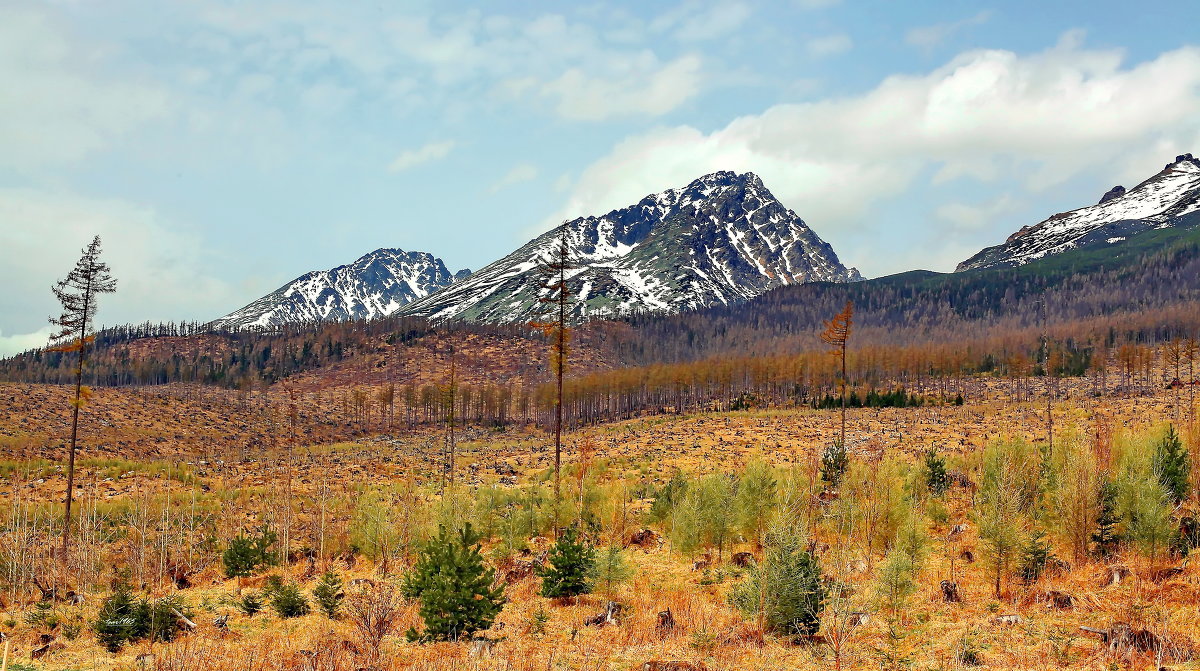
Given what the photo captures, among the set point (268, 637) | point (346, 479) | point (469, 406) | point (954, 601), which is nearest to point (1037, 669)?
point (954, 601)

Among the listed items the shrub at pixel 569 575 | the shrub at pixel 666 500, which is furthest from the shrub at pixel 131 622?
the shrub at pixel 666 500

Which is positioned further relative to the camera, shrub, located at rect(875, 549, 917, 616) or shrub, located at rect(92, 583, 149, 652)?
shrub, located at rect(92, 583, 149, 652)

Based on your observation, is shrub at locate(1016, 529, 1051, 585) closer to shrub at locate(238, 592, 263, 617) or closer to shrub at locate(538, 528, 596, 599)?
shrub at locate(538, 528, 596, 599)

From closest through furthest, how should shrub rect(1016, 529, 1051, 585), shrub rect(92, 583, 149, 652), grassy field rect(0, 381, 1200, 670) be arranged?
grassy field rect(0, 381, 1200, 670) → shrub rect(92, 583, 149, 652) → shrub rect(1016, 529, 1051, 585)

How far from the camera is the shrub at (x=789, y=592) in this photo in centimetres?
1527

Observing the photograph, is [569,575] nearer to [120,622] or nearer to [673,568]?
[673,568]

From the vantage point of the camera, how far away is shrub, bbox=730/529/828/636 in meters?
15.3

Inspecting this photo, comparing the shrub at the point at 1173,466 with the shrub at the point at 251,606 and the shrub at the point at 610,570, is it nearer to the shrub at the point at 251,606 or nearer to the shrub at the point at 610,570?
the shrub at the point at 610,570

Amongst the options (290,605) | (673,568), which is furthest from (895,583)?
(290,605)

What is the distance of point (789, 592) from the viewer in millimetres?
15297

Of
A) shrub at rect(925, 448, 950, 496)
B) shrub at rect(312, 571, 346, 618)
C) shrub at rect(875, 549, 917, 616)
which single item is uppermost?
shrub at rect(925, 448, 950, 496)

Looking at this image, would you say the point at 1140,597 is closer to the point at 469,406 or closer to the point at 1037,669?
the point at 1037,669

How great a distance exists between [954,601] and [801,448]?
4108 cm

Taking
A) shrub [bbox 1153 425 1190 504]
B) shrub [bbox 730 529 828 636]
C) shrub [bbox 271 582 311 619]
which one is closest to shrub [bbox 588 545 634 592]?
shrub [bbox 730 529 828 636]
